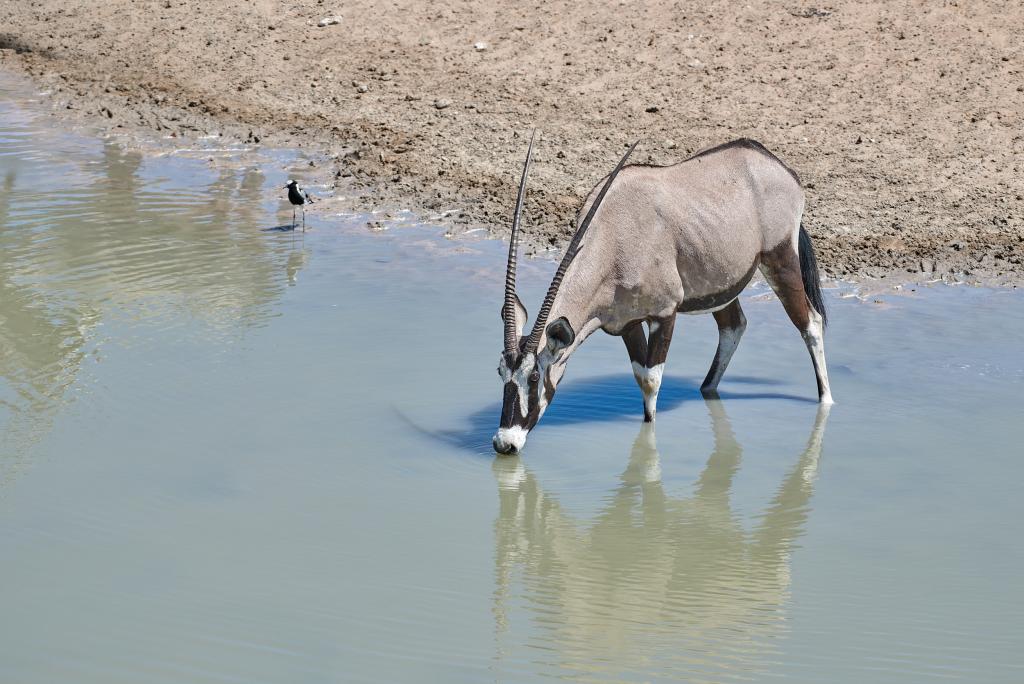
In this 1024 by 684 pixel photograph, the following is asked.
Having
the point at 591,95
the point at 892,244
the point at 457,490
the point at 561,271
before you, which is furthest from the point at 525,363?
the point at 591,95

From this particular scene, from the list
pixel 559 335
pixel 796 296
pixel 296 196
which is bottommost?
pixel 296 196

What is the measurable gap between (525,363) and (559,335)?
0.99 ft

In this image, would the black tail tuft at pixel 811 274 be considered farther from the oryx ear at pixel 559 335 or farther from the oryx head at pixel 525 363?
the oryx ear at pixel 559 335

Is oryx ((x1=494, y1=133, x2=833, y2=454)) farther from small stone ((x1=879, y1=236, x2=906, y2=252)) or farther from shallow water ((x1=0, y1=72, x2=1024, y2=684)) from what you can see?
small stone ((x1=879, y1=236, x2=906, y2=252))

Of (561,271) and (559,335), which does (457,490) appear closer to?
(559,335)

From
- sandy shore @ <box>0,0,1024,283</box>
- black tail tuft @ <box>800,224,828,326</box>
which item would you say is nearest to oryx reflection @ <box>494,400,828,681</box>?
black tail tuft @ <box>800,224,828,326</box>

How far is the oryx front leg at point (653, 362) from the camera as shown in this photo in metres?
8.70

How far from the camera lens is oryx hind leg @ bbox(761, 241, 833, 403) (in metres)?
9.37

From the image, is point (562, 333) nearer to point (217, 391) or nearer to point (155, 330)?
point (217, 391)

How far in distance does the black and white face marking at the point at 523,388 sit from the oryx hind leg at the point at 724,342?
194 cm

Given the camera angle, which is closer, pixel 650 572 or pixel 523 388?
pixel 650 572

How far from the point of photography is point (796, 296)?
947cm

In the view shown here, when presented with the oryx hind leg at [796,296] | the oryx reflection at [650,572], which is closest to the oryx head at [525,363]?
the oryx reflection at [650,572]

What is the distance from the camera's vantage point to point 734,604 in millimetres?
6512
